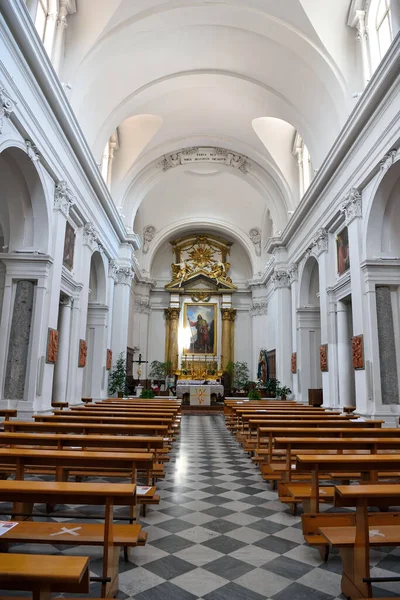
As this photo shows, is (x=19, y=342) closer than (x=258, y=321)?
Yes

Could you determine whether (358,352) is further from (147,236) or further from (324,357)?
(147,236)

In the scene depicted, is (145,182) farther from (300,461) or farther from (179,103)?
(300,461)

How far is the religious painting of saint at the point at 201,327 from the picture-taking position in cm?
2436

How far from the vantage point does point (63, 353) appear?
11242 mm

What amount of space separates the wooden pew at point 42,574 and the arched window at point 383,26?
1049 cm

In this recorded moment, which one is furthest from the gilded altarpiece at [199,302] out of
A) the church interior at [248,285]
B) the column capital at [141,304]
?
the column capital at [141,304]

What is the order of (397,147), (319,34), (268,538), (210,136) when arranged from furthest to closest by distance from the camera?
(210,136)
(319,34)
(397,147)
(268,538)

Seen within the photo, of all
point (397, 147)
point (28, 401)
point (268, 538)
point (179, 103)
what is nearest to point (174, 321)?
point (179, 103)

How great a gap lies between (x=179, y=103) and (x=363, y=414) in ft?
38.1

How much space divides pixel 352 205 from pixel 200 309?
15.5 metres

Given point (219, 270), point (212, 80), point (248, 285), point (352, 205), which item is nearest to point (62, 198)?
point (352, 205)

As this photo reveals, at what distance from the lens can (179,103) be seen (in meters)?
15.1

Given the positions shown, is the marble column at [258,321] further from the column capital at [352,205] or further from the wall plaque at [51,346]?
the wall plaque at [51,346]

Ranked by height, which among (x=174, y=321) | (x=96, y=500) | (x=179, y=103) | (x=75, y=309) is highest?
(x=179, y=103)
